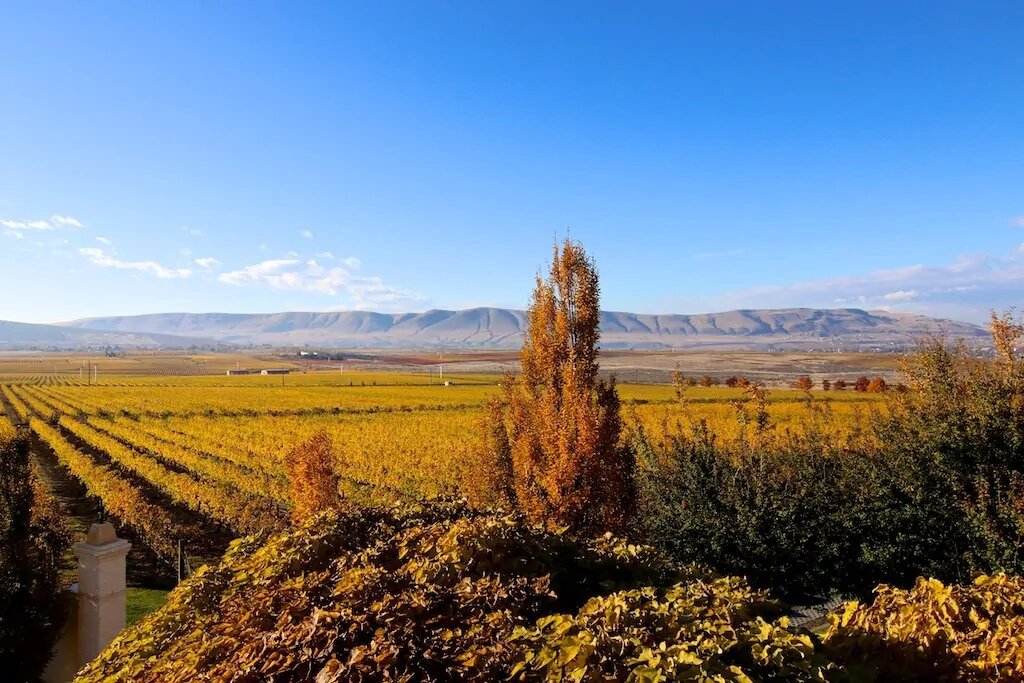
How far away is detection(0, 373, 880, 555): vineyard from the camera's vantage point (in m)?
20.2

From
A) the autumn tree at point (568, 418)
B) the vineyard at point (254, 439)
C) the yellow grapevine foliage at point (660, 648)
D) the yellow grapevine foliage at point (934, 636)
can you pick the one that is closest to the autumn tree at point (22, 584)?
the vineyard at point (254, 439)

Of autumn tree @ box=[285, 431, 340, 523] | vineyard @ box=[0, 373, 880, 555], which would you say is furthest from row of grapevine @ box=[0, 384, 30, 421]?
autumn tree @ box=[285, 431, 340, 523]

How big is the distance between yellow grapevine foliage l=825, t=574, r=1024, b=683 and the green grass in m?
14.2

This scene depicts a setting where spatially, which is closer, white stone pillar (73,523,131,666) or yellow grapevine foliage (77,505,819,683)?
yellow grapevine foliage (77,505,819,683)

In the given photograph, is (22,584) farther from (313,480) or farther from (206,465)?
(206,465)

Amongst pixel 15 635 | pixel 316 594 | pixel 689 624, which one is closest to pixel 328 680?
pixel 316 594

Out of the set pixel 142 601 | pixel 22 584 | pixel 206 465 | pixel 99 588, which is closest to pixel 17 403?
pixel 206 465

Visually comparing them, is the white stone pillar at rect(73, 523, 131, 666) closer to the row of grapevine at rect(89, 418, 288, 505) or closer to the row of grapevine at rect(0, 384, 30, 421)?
the row of grapevine at rect(89, 418, 288, 505)

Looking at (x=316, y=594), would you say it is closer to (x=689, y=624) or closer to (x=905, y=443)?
(x=689, y=624)

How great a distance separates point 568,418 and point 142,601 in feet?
38.3

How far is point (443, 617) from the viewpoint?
3.21 m

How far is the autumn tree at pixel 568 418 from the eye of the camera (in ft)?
34.7

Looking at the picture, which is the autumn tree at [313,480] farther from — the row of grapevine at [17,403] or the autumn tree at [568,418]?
the row of grapevine at [17,403]

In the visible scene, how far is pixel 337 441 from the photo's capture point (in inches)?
1243
